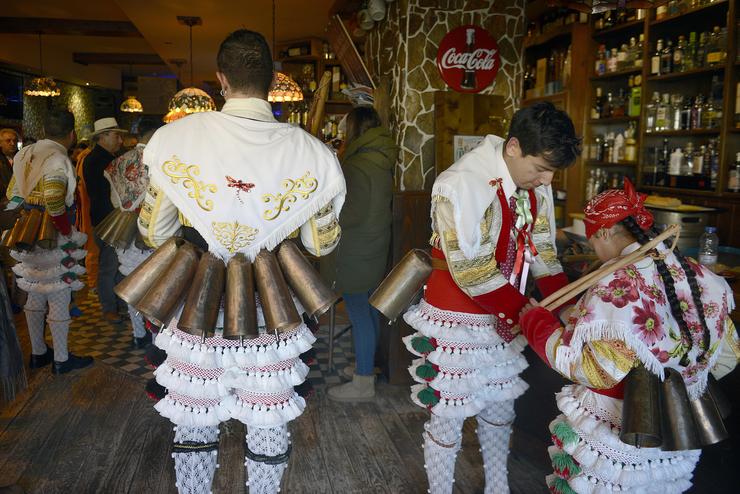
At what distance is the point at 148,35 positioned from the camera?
29.3 feet

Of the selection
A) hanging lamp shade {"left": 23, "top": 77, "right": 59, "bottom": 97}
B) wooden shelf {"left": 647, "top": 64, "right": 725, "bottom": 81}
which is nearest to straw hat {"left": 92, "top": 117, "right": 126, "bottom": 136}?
wooden shelf {"left": 647, "top": 64, "right": 725, "bottom": 81}

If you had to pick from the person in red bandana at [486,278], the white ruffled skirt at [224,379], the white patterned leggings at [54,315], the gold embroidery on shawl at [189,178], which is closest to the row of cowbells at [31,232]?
the white patterned leggings at [54,315]

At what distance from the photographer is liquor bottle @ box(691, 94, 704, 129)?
4273 millimetres

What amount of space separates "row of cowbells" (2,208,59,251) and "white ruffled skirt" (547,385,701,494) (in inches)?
123

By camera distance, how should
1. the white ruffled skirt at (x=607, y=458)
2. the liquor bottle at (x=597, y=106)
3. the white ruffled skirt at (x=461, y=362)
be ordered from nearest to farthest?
1. the white ruffled skirt at (x=607, y=458)
2. the white ruffled skirt at (x=461, y=362)
3. the liquor bottle at (x=597, y=106)

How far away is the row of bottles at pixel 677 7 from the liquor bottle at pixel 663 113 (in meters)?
0.58

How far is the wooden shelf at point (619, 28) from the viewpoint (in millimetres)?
4656

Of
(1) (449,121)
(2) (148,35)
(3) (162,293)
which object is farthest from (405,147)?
(2) (148,35)

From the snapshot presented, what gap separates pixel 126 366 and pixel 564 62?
4556 millimetres

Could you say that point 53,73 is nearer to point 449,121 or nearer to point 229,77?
point 449,121

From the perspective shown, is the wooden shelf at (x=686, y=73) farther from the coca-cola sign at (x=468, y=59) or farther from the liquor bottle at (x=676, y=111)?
the coca-cola sign at (x=468, y=59)

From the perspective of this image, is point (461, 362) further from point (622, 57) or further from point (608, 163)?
point (622, 57)

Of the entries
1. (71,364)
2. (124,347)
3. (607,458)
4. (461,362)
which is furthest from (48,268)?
(607,458)

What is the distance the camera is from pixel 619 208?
5.44ft
